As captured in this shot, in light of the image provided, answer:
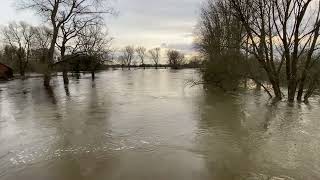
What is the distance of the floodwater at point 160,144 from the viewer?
23.6 ft

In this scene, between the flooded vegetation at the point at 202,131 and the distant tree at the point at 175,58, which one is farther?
the distant tree at the point at 175,58

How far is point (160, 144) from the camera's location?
9.32m

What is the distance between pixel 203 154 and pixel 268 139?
2.46 m

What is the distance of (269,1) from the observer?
1883cm

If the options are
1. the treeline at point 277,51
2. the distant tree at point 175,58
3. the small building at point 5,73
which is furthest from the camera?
the distant tree at point 175,58

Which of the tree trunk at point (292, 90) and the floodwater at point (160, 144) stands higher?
the tree trunk at point (292, 90)

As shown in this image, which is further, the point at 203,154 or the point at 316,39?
the point at 316,39

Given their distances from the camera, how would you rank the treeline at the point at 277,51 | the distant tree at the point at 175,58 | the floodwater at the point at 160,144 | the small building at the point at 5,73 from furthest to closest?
the distant tree at the point at 175,58 < the small building at the point at 5,73 < the treeline at the point at 277,51 < the floodwater at the point at 160,144

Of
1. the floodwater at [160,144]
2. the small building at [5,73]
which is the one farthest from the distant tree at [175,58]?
the floodwater at [160,144]

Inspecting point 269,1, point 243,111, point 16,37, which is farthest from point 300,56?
point 16,37

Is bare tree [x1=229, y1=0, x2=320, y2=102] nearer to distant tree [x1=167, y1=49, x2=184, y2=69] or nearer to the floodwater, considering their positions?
the floodwater

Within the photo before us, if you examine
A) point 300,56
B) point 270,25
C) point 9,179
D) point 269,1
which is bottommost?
point 9,179

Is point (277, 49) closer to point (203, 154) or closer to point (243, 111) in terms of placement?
point (243, 111)

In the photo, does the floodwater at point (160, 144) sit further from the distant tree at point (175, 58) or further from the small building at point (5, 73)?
the distant tree at point (175, 58)
